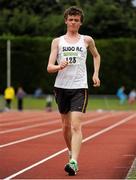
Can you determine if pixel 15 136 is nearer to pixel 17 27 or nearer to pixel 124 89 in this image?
pixel 124 89

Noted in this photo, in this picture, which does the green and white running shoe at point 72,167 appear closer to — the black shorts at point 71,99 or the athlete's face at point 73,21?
the black shorts at point 71,99

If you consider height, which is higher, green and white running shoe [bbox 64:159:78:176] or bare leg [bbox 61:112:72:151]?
bare leg [bbox 61:112:72:151]

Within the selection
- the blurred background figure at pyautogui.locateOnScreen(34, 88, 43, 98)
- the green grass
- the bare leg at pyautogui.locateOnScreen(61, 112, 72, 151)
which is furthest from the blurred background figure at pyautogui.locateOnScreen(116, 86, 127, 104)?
the bare leg at pyautogui.locateOnScreen(61, 112, 72, 151)

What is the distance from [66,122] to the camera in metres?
11.1

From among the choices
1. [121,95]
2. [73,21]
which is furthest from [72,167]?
[121,95]

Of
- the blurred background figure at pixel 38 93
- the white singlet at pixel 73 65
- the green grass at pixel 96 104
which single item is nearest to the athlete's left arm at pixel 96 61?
the white singlet at pixel 73 65

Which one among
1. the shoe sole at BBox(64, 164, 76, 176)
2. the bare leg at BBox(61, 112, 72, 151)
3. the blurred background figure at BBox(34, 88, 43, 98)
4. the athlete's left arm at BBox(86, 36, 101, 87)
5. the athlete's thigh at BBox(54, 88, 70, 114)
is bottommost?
the blurred background figure at BBox(34, 88, 43, 98)

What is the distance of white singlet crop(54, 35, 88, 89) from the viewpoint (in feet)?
35.3

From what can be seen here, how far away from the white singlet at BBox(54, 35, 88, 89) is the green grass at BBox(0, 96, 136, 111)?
3591 cm

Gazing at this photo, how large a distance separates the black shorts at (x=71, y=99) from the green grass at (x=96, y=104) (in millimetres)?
35800

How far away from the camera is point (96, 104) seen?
169 ft

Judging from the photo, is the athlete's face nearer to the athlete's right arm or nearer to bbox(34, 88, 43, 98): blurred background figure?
the athlete's right arm

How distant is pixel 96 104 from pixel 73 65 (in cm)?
4094

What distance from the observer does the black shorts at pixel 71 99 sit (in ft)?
35.4
